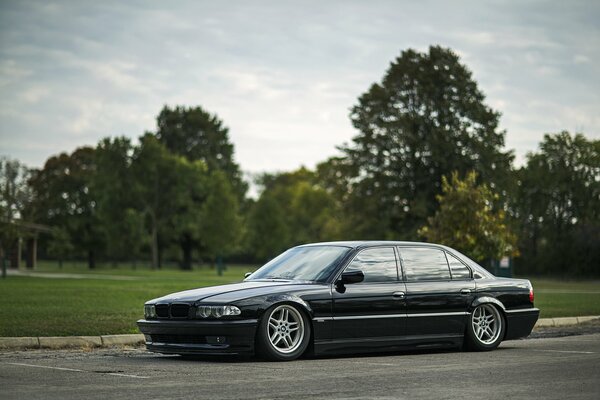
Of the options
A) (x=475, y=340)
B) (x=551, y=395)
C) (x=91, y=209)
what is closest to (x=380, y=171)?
(x=91, y=209)

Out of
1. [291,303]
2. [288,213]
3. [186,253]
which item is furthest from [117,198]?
[291,303]

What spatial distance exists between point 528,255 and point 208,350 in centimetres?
6955

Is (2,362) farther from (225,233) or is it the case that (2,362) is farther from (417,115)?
(225,233)

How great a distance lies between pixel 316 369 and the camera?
10.8 metres

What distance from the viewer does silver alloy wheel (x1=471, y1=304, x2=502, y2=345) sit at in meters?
13.5

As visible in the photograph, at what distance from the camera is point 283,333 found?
11820mm

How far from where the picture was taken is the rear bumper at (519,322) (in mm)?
13710

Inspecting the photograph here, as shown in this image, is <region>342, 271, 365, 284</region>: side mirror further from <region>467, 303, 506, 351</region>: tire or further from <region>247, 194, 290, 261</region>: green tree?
<region>247, 194, 290, 261</region>: green tree

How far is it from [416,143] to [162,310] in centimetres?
4890

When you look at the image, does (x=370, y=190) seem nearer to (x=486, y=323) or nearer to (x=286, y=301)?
(x=486, y=323)

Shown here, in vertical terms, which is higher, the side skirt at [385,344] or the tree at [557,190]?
the tree at [557,190]

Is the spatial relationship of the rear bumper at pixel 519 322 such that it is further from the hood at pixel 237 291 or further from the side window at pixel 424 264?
the hood at pixel 237 291

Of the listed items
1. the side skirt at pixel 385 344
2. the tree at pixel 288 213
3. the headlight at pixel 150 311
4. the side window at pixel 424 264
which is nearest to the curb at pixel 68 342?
the headlight at pixel 150 311

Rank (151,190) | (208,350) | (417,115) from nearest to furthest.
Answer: (208,350)
(417,115)
(151,190)
